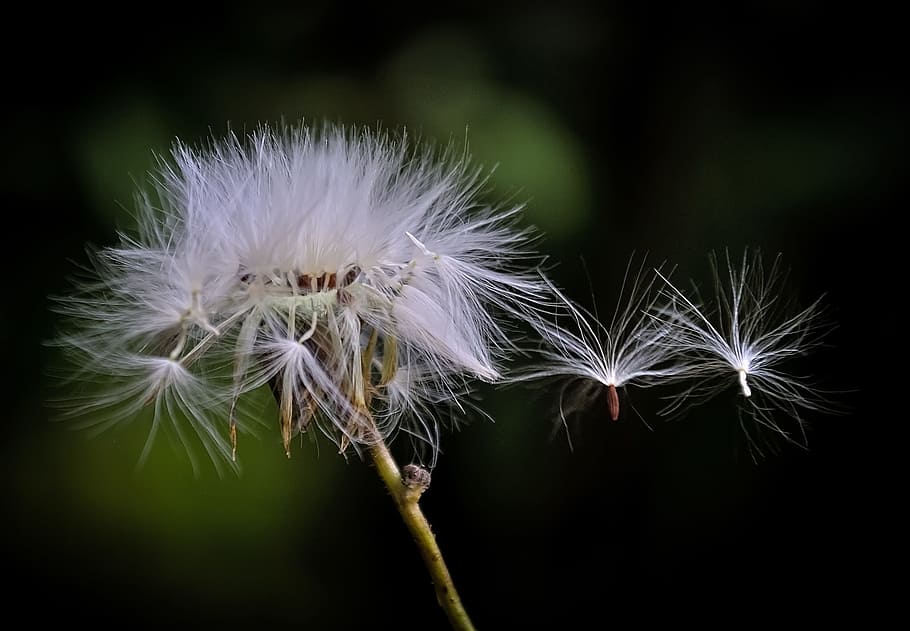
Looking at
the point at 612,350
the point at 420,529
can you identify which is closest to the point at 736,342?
the point at 612,350

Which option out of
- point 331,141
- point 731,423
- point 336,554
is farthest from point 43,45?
point 731,423

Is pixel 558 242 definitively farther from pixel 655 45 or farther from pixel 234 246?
pixel 234 246

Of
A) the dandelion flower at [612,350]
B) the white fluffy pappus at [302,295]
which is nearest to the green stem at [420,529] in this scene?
the white fluffy pappus at [302,295]

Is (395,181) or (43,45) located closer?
(395,181)

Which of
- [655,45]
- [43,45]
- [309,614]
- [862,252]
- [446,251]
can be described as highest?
[43,45]

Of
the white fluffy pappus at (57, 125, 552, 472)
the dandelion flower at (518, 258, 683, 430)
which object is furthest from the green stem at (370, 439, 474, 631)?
the dandelion flower at (518, 258, 683, 430)

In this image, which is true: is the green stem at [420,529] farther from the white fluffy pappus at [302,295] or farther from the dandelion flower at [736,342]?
the dandelion flower at [736,342]

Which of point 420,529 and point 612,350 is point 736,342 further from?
point 420,529
